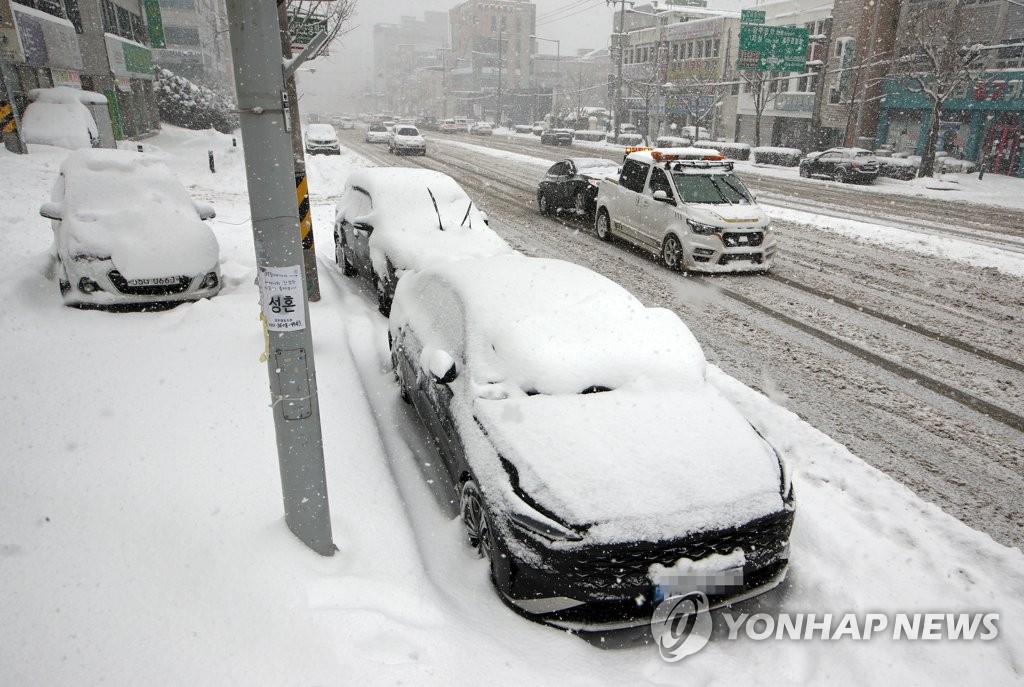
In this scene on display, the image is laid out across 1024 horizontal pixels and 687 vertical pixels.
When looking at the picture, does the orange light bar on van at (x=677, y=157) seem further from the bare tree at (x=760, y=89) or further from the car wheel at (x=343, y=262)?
the bare tree at (x=760, y=89)

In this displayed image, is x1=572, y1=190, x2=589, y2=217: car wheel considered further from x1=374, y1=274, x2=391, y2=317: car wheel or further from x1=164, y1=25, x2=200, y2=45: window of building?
x1=164, y1=25, x2=200, y2=45: window of building

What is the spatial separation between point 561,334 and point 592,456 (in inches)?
42.7

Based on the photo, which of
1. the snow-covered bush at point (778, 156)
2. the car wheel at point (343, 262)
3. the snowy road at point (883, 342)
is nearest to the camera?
the snowy road at point (883, 342)

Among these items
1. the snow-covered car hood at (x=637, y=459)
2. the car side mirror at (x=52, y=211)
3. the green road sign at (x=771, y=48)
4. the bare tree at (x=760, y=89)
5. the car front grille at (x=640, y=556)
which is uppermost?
the green road sign at (x=771, y=48)

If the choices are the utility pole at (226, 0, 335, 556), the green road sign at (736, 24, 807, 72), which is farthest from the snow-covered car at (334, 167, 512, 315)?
the green road sign at (736, 24, 807, 72)

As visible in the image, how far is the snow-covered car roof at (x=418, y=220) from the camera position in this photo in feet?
26.0

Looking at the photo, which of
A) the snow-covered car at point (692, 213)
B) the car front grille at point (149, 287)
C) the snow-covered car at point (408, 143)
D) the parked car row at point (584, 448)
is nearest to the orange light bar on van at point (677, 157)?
the snow-covered car at point (692, 213)

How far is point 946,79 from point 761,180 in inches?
352

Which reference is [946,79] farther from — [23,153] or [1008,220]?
[23,153]

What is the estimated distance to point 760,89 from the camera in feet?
129

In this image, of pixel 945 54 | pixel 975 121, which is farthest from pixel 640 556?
pixel 975 121

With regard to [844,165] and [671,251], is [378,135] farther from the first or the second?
[671,251]

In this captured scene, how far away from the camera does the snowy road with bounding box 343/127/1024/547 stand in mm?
5048

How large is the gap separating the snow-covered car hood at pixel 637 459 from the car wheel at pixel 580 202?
11523 mm
